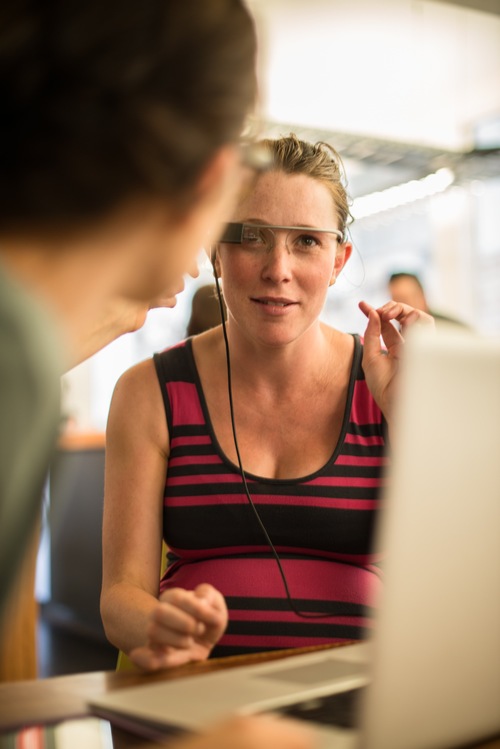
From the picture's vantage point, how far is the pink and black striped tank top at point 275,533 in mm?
1301

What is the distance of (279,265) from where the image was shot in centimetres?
143

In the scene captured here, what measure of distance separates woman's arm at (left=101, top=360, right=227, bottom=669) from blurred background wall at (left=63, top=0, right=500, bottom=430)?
2798 millimetres

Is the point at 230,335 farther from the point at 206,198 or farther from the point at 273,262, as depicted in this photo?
the point at 206,198

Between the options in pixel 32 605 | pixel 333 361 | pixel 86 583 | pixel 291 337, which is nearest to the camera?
pixel 291 337

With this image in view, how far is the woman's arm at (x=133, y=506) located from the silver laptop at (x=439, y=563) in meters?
0.55

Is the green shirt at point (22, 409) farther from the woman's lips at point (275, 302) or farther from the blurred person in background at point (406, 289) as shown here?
the blurred person in background at point (406, 289)

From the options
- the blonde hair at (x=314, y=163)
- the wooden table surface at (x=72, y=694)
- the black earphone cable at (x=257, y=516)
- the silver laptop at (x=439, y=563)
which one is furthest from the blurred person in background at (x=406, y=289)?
the silver laptop at (x=439, y=563)

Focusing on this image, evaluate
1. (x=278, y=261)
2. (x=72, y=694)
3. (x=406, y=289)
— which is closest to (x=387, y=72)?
(x=406, y=289)

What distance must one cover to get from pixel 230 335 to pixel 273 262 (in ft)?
0.60

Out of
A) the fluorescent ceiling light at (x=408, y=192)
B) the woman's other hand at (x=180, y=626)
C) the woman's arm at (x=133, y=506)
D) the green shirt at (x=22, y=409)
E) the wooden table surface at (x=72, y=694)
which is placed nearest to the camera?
the green shirt at (x=22, y=409)

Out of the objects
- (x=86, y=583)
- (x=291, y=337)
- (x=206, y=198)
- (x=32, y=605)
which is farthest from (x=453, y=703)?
(x=86, y=583)

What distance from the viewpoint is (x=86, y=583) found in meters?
3.97

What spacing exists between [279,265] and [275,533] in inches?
17.5

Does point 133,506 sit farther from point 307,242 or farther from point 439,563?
point 439,563
